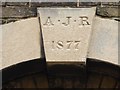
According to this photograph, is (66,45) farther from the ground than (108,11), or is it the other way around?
(108,11)

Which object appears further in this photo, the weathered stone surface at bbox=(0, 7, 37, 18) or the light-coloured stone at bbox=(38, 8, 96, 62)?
the weathered stone surface at bbox=(0, 7, 37, 18)

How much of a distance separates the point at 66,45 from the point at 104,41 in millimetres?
235

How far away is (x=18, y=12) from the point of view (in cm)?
272

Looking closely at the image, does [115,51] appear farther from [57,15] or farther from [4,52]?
[4,52]

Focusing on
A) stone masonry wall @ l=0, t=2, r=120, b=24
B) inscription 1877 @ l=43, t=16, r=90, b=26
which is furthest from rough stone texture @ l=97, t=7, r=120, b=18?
inscription 1877 @ l=43, t=16, r=90, b=26

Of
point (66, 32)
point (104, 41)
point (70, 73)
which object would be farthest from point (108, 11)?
point (70, 73)

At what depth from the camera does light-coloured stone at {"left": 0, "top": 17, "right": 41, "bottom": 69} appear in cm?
261

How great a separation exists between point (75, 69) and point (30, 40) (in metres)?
0.33

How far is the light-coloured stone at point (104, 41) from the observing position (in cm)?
258

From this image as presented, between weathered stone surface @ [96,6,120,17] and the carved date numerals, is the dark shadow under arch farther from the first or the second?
weathered stone surface @ [96,6,120,17]

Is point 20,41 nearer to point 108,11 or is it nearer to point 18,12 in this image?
point 18,12

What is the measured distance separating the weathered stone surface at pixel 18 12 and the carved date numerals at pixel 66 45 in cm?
25

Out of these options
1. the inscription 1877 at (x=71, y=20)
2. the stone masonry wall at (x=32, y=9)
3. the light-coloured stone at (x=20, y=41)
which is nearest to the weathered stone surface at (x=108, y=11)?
the stone masonry wall at (x=32, y=9)

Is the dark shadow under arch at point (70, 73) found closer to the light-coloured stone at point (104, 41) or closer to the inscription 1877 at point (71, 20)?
the light-coloured stone at point (104, 41)
